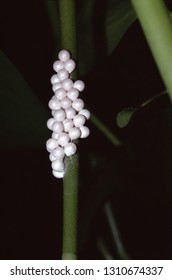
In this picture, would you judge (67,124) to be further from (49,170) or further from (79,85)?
(49,170)

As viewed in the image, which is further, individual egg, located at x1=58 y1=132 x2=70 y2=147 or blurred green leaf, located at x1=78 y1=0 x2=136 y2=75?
blurred green leaf, located at x1=78 y1=0 x2=136 y2=75

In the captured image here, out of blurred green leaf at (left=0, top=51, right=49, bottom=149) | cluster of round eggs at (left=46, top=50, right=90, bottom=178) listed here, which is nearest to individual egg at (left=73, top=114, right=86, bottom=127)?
cluster of round eggs at (left=46, top=50, right=90, bottom=178)

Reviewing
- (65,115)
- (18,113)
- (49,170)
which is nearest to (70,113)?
(65,115)

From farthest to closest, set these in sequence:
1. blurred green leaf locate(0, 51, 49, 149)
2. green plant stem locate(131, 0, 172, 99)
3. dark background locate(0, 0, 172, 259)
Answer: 1. dark background locate(0, 0, 172, 259)
2. blurred green leaf locate(0, 51, 49, 149)
3. green plant stem locate(131, 0, 172, 99)

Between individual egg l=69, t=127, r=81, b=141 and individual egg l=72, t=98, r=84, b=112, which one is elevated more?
individual egg l=72, t=98, r=84, b=112

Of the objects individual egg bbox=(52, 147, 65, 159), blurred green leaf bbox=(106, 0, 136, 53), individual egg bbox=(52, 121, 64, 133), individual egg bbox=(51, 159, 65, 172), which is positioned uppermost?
blurred green leaf bbox=(106, 0, 136, 53)

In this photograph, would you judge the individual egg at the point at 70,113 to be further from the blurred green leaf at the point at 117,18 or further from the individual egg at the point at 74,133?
the blurred green leaf at the point at 117,18

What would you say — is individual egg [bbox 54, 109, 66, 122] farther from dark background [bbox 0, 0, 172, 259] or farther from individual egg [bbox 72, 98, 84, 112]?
dark background [bbox 0, 0, 172, 259]

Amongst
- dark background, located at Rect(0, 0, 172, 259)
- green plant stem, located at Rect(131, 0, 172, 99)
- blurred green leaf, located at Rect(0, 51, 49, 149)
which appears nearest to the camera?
green plant stem, located at Rect(131, 0, 172, 99)
